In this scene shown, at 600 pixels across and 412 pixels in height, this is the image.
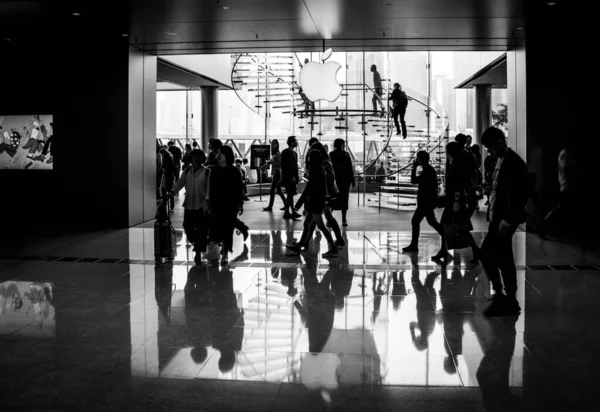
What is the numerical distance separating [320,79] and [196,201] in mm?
4842

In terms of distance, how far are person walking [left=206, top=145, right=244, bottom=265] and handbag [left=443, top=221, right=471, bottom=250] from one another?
2.55m

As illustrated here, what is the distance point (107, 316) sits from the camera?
19.0 ft

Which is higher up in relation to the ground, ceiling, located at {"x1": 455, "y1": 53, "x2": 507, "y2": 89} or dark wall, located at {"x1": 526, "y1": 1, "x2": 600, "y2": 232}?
ceiling, located at {"x1": 455, "y1": 53, "x2": 507, "y2": 89}

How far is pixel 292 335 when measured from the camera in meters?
5.16

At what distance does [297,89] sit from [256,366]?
50.8ft

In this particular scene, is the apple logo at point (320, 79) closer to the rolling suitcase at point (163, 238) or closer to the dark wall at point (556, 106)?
the dark wall at point (556, 106)

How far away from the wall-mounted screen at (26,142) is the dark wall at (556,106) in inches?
348

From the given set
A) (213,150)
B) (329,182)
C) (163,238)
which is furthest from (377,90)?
(163,238)

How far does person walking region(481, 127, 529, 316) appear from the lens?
587cm

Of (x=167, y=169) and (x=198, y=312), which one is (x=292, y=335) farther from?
(x=167, y=169)

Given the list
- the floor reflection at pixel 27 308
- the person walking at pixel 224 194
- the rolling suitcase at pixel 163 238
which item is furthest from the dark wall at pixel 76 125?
the floor reflection at pixel 27 308

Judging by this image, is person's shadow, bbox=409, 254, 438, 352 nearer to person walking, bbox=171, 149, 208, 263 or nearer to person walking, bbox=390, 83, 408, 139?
person walking, bbox=171, 149, 208, 263

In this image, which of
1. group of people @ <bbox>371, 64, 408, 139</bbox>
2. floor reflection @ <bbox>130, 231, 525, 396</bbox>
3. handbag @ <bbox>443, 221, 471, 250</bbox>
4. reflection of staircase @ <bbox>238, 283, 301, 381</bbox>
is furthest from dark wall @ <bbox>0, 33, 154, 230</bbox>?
group of people @ <bbox>371, 64, 408, 139</bbox>

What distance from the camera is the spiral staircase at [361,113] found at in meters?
18.5
